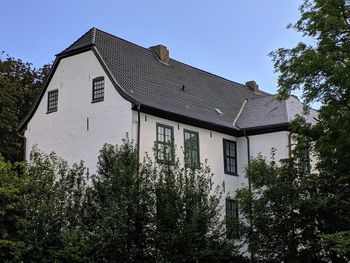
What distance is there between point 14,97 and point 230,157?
501 inches

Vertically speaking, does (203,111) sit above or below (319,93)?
above

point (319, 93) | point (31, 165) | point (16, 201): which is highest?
point (319, 93)

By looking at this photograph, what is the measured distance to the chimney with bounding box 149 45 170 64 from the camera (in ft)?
99.0

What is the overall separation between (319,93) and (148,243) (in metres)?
7.30

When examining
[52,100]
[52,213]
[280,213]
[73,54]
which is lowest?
[52,213]

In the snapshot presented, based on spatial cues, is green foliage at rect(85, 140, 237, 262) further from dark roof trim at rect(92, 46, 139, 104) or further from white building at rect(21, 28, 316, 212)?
dark roof trim at rect(92, 46, 139, 104)

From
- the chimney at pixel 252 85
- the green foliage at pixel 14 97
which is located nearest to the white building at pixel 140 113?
the green foliage at pixel 14 97

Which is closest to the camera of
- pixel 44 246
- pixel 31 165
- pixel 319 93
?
pixel 319 93

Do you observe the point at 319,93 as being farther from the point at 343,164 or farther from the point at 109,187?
the point at 109,187

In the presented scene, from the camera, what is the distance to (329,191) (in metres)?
20.5

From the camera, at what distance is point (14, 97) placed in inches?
1277

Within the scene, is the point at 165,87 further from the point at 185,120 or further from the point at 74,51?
the point at 74,51

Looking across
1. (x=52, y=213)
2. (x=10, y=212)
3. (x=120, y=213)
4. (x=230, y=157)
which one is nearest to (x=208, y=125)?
(x=230, y=157)

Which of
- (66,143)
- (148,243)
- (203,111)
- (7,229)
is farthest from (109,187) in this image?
(203,111)
